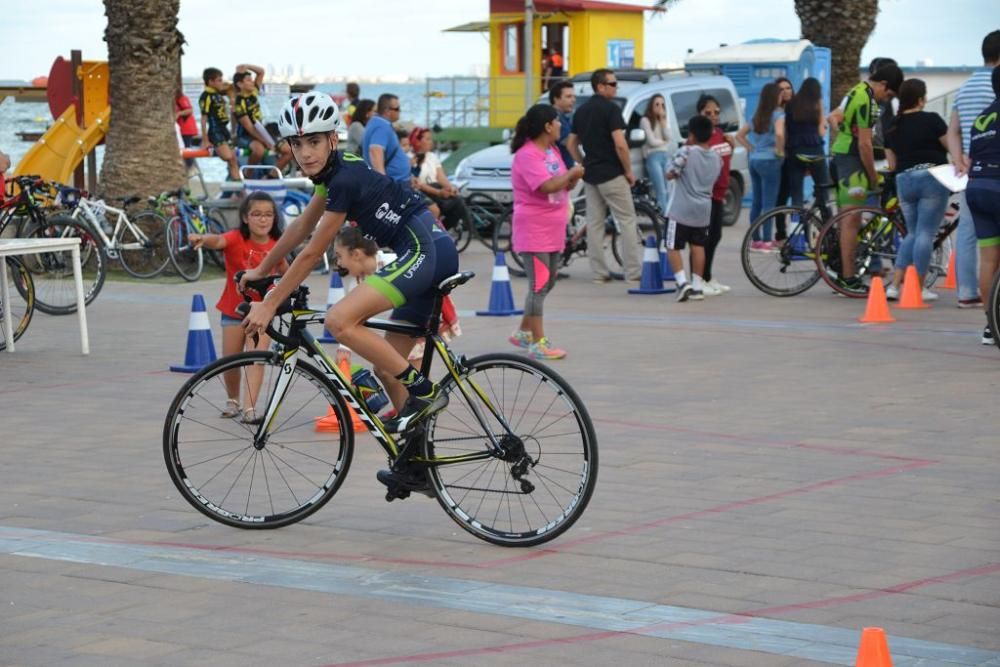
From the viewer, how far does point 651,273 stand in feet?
52.1

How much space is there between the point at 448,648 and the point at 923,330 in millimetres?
8512

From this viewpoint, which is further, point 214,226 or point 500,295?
point 214,226

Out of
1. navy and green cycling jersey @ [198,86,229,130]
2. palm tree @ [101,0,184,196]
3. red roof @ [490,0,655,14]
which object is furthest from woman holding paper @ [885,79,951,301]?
red roof @ [490,0,655,14]

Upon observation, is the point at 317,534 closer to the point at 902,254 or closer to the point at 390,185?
the point at 390,185

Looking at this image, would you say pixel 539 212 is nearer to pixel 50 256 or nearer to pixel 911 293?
pixel 911 293

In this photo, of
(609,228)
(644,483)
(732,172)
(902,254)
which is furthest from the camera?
(732,172)

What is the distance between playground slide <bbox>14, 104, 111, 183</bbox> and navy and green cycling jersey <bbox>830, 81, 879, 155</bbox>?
35.7ft

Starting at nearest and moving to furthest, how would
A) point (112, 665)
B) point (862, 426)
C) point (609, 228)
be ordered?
point (112, 665) → point (862, 426) → point (609, 228)

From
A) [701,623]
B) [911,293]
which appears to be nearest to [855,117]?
[911,293]

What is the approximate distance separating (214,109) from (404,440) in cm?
1599

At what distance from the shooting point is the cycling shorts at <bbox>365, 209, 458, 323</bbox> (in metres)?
6.54

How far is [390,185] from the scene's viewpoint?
6.67 meters

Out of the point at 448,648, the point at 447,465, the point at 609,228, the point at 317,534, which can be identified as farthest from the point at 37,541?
the point at 609,228

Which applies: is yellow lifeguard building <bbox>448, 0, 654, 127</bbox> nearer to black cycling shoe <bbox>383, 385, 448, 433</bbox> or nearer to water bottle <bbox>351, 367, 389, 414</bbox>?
water bottle <bbox>351, 367, 389, 414</bbox>
